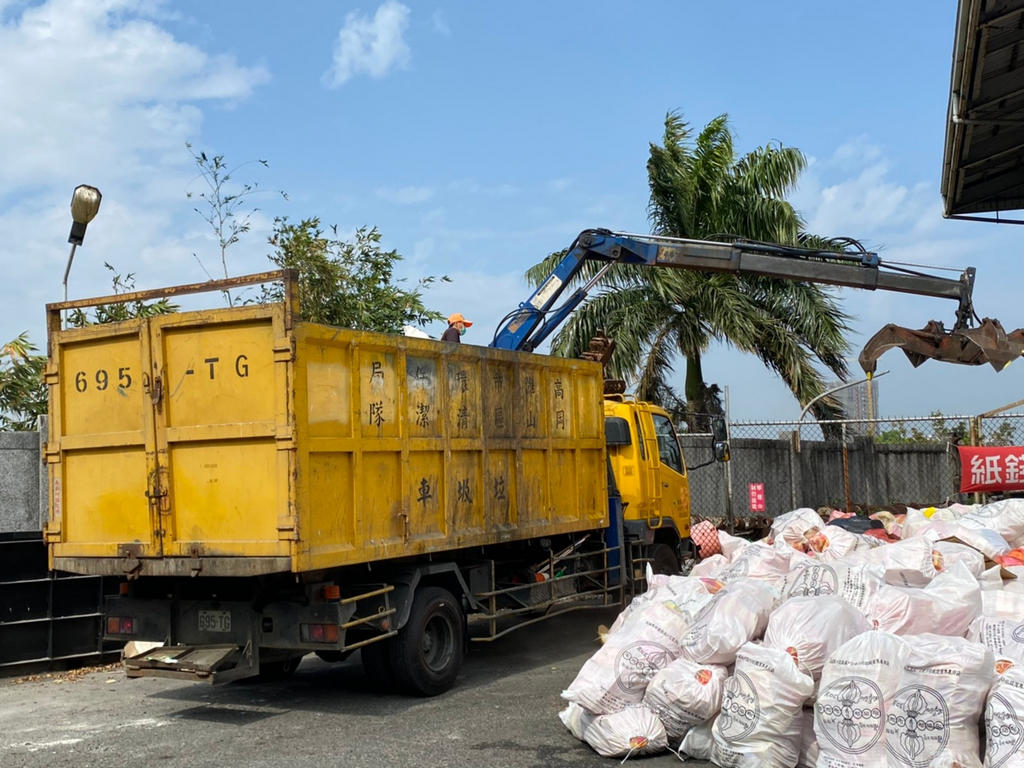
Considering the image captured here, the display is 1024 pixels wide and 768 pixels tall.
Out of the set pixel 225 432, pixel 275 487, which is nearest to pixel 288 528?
pixel 275 487

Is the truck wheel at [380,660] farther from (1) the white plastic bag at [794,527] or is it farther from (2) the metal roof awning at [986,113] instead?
(2) the metal roof awning at [986,113]

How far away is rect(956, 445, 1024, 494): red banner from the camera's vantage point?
1318 cm

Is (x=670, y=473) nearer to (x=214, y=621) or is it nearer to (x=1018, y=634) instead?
(x=214, y=621)

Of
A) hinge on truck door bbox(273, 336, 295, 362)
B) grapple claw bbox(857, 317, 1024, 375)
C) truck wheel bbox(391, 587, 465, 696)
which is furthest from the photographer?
grapple claw bbox(857, 317, 1024, 375)

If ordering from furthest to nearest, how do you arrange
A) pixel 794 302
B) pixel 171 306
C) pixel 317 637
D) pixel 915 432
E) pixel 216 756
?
pixel 915 432 → pixel 794 302 → pixel 171 306 → pixel 317 637 → pixel 216 756

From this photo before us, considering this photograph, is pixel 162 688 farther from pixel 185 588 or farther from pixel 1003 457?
pixel 1003 457

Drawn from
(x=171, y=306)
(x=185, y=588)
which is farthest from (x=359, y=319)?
→ (x=185, y=588)

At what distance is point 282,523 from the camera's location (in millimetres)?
6410

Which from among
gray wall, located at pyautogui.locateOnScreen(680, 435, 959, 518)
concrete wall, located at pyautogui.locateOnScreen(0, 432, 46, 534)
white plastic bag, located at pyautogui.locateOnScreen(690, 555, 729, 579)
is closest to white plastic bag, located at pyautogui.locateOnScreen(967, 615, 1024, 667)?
white plastic bag, located at pyautogui.locateOnScreen(690, 555, 729, 579)

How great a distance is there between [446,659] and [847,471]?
31.9ft

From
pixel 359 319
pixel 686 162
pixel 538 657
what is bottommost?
pixel 538 657

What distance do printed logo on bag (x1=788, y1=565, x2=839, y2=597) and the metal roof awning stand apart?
4.87 metres

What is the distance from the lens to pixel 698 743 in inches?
222

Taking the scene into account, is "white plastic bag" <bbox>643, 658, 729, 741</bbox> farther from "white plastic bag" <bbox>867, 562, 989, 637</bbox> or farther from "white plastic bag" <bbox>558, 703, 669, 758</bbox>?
"white plastic bag" <bbox>867, 562, 989, 637</bbox>
